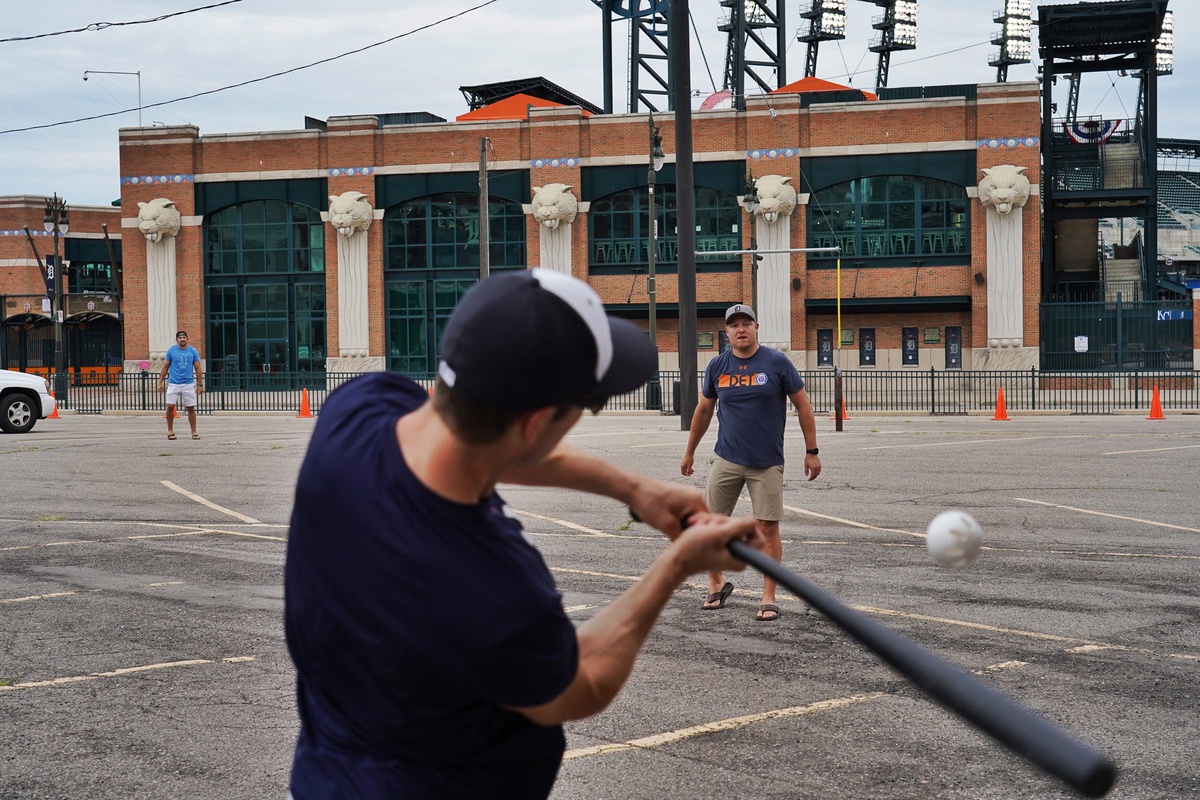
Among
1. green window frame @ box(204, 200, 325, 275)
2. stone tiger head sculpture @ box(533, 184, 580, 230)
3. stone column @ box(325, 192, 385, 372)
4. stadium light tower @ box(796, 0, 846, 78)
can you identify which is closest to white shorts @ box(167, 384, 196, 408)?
stone tiger head sculpture @ box(533, 184, 580, 230)

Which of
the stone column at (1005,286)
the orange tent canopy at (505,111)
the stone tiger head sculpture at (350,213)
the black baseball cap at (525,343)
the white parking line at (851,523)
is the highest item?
the orange tent canopy at (505,111)

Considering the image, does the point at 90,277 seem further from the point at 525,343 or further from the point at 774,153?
the point at 525,343

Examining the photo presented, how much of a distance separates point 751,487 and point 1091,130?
49.4 m

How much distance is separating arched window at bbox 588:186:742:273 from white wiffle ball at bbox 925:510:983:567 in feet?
143

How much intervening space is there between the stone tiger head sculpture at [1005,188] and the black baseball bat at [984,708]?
44.4m

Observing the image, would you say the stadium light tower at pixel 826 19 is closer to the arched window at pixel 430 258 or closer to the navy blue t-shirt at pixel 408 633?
the arched window at pixel 430 258

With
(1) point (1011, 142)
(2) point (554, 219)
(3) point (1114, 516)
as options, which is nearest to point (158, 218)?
(2) point (554, 219)

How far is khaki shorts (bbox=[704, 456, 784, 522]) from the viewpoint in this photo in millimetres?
8148

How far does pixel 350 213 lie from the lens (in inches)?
Answer: 1886

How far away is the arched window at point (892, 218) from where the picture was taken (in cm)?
4519

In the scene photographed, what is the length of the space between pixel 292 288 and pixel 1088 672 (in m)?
46.1

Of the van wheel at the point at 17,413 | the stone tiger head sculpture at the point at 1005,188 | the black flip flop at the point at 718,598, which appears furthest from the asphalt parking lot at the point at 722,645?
the stone tiger head sculpture at the point at 1005,188

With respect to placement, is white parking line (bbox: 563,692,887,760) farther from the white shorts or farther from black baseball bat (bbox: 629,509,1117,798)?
the white shorts

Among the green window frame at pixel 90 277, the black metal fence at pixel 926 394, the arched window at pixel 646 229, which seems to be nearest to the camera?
the black metal fence at pixel 926 394
